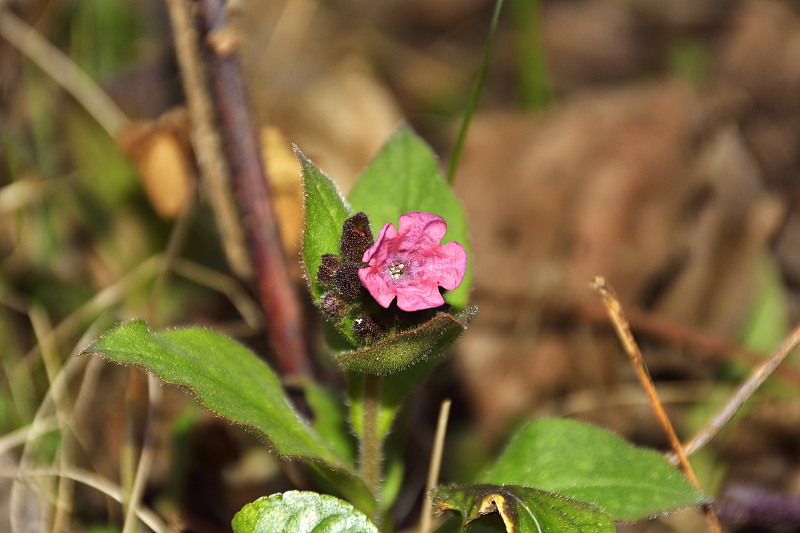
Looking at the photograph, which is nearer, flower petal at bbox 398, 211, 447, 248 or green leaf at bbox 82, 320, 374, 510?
green leaf at bbox 82, 320, 374, 510

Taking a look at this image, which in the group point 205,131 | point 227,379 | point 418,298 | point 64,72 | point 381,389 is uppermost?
point 64,72

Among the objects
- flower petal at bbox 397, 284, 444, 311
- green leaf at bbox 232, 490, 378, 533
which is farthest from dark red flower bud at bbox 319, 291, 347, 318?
green leaf at bbox 232, 490, 378, 533

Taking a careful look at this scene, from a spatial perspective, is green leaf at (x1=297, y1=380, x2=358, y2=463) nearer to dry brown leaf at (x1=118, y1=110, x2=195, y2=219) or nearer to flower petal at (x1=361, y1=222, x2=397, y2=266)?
flower petal at (x1=361, y1=222, x2=397, y2=266)

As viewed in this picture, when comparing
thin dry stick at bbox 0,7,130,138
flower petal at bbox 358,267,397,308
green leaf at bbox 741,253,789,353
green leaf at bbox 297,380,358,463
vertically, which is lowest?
green leaf at bbox 741,253,789,353

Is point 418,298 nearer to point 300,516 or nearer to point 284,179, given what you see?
point 300,516

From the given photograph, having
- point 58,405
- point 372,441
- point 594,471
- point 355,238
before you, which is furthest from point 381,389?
point 58,405

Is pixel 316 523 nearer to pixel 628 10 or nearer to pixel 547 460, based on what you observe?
pixel 547 460

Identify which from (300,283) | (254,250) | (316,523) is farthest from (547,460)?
(300,283)

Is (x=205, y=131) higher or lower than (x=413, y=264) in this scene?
higher
